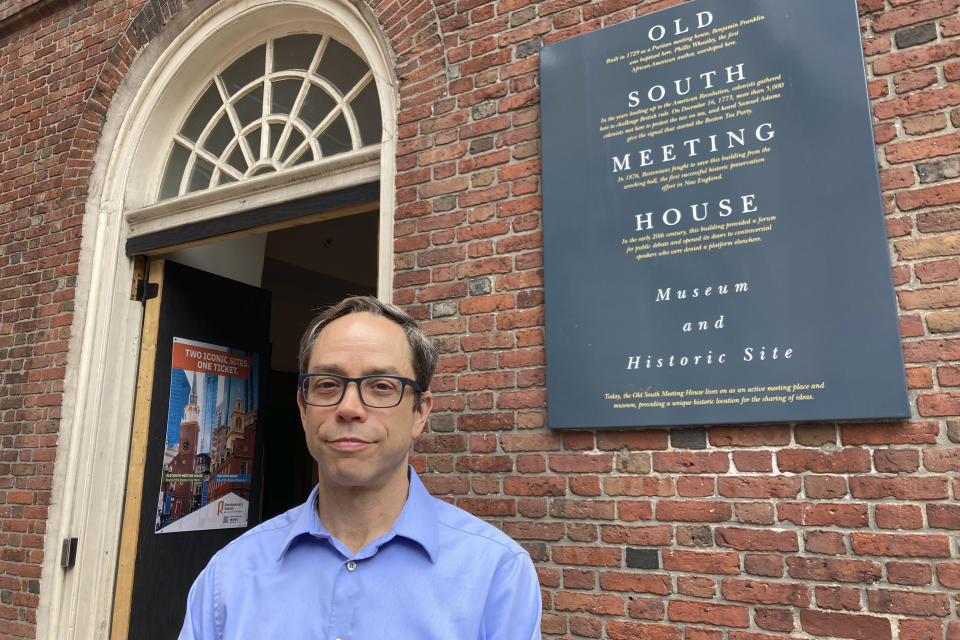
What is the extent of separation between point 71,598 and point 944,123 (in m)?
4.93

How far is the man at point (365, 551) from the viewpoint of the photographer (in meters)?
1.32

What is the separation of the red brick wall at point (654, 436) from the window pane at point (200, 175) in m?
1.68

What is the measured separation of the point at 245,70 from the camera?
4.32 meters

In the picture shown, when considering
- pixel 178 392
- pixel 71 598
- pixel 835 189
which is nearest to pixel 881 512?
pixel 835 189

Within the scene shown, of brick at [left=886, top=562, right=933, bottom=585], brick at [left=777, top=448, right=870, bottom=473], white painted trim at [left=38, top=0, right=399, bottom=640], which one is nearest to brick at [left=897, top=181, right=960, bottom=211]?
brick at [left=777, top=448, right=870, bottom=473]

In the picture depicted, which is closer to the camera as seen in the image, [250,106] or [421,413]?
[421,413]

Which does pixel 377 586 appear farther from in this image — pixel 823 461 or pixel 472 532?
pixel 823 461

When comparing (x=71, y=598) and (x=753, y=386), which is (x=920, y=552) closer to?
(x=753, y=386)

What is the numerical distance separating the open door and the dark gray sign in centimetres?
281

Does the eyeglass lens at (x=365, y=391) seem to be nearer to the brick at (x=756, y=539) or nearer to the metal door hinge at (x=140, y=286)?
the brick at (x=756, y=539)

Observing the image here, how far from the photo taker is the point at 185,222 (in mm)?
4227

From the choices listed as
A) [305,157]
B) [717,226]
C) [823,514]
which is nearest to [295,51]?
[305,157]

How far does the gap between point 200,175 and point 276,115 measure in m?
0.79

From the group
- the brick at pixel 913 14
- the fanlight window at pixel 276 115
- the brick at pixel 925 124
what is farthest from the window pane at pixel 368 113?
the brick at pixel 925 124
